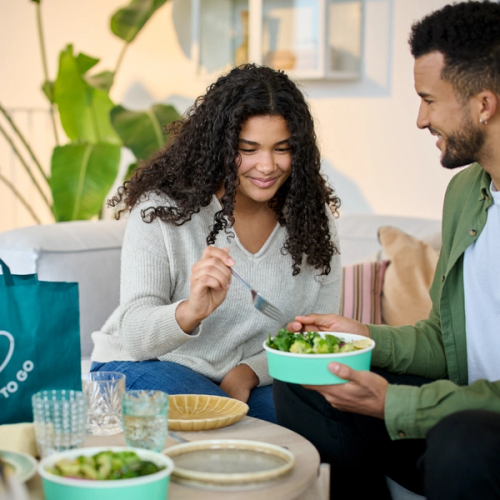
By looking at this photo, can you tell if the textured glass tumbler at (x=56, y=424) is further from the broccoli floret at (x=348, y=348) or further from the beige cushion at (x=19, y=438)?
the broccoli floret at (x=348, y=348)

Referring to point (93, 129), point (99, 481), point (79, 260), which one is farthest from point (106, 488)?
point (93, 129)

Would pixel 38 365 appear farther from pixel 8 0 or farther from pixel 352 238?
pixel 8 0

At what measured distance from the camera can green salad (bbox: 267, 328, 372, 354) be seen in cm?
129

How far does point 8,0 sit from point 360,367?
4083 millimetres

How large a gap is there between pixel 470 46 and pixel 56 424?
1.01 metres

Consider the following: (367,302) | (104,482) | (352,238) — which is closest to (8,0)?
(352,238)

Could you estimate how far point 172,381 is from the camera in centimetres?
167

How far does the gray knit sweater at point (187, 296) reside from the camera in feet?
5.63

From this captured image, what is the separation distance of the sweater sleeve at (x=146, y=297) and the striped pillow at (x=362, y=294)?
0.83 meters

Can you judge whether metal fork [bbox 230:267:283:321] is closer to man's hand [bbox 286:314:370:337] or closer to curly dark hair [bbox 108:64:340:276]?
man's hand [bbox 286:314:370:337]

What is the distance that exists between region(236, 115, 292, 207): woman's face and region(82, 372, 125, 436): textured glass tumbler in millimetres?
657

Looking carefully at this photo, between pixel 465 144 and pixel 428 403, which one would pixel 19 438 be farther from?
pixel 465 144

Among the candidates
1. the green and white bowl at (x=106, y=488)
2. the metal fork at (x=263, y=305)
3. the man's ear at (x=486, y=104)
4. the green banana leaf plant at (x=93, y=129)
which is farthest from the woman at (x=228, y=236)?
the green banana leaf plant at (x=93, y=129)

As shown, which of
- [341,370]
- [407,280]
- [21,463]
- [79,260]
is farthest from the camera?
[407,280]
